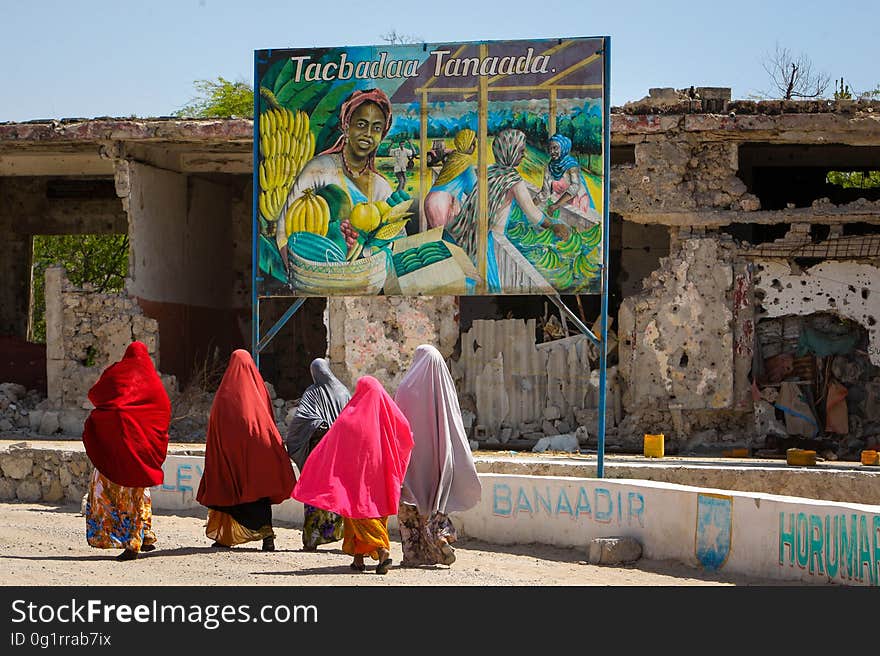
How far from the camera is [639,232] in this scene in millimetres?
17375

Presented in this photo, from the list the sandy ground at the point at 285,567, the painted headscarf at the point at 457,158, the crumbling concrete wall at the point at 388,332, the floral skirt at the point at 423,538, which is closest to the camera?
the sandy ground at the point at 285,567

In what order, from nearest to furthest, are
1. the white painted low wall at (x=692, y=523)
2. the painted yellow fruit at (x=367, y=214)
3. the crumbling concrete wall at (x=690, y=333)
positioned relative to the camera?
the white painted low wall at (x=692, y=523)
the painted yellow fruit at (x=367, y=214)
the crumbling concrete wall at (x=690, y=333)

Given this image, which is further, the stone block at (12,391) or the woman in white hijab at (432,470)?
the stone block at (12,391)

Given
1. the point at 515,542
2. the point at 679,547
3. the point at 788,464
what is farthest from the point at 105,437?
the point at 788,464

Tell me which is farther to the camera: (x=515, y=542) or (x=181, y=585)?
(x=515, y=542)

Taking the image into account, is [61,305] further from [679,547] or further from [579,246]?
[679,547]

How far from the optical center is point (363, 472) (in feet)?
26.1

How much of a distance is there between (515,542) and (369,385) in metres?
2.16

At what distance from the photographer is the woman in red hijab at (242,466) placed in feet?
28.8

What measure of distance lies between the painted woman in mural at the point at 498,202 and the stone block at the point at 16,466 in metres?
4.53

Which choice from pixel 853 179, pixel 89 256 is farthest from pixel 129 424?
pixel 89 256

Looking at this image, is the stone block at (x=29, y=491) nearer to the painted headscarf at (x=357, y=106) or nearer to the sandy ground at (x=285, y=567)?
the sandy ground at (x=285, y=567)

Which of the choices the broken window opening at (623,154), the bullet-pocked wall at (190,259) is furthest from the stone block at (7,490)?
the broken window opening at (623,154)

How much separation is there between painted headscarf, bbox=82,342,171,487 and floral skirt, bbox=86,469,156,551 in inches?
3.4
